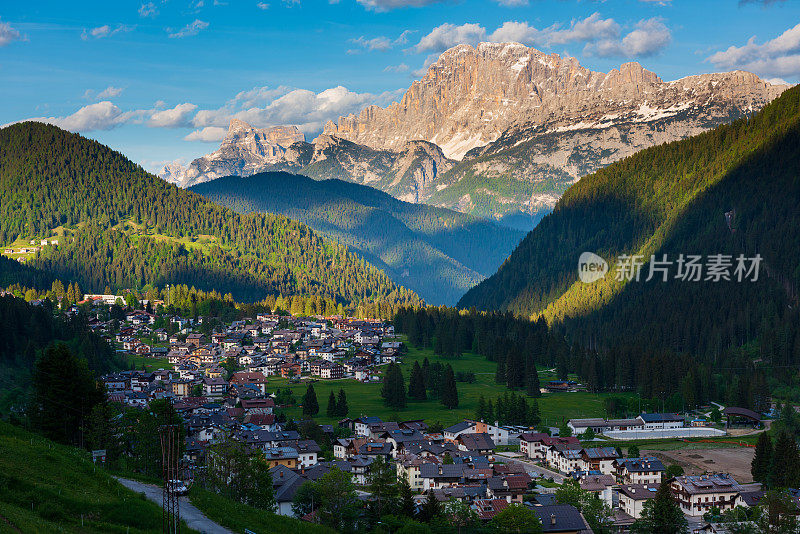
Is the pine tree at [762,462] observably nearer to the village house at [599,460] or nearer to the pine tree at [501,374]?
the village house at [599,460]

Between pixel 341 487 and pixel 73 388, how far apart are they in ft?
79.3

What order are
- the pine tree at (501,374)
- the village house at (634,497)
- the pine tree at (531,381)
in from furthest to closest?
the pine tree at (501,374), the pine tree at (531,381), the village house at (634,497)

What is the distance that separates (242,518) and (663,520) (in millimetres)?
41103

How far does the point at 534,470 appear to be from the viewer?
4205 inches

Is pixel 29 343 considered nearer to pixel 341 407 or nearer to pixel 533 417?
pixel 341 407

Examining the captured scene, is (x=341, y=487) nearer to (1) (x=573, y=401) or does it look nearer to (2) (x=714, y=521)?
(2) (x=714, y=521)

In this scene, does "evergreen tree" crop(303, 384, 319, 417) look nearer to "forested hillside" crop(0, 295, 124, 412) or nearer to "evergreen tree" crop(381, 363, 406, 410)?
"evergreen tree" crop(381, 363, 406, 410)

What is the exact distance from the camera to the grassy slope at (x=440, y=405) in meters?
139

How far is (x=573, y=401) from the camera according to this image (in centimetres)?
15525

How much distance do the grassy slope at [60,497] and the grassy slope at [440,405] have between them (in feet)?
268

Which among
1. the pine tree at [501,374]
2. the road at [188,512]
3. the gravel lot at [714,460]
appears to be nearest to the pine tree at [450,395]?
the pine tree at [501,374]

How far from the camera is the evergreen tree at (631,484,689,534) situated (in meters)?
76.9

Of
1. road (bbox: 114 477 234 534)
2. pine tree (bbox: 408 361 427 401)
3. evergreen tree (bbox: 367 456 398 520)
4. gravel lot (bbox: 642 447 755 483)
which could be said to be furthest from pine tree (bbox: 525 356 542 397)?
road (bbox: 114 477 234 534)

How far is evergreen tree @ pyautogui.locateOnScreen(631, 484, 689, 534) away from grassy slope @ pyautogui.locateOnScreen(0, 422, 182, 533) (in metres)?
47.6
